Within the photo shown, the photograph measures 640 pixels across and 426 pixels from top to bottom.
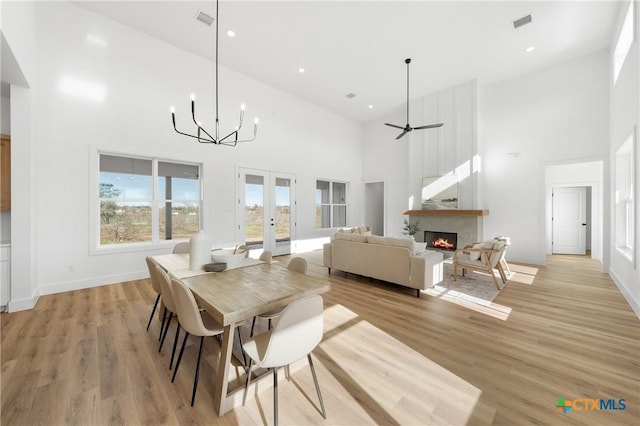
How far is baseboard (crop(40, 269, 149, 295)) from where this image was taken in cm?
349

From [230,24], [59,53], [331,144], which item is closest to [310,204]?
[331,144]

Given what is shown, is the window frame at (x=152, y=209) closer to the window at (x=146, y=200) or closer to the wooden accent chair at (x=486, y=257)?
the window at (x=146, y=200)

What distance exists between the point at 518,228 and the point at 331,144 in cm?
534

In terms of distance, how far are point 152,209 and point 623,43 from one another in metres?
8.14

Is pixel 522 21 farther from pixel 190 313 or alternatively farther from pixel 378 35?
Answer: pixel 190 313

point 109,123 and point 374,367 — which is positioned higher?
point 109,123

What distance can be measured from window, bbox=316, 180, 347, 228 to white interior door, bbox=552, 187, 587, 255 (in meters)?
5.90

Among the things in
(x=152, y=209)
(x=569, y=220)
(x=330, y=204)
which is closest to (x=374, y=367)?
(x=152, y=209)

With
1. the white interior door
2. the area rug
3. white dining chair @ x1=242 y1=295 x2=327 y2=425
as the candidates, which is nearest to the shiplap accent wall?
the area rug

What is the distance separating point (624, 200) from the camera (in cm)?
373

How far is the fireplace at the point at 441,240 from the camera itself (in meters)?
6.35

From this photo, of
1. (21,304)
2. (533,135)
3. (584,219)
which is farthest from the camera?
(584,219)

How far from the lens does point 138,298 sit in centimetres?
336

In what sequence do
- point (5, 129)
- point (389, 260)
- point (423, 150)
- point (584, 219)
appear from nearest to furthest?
→ point (5, 129) < point (389, 260) < point (584, 219) < point (423, 150)
